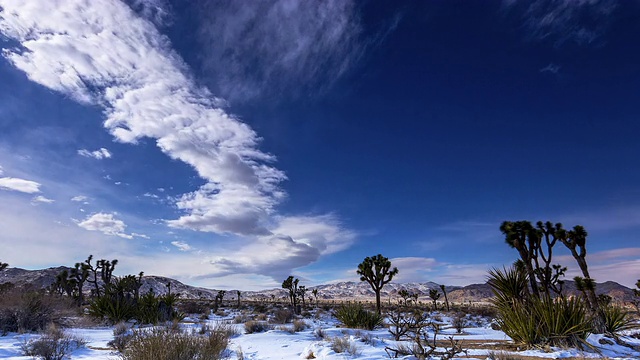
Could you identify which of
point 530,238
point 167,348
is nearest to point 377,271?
point 530,238

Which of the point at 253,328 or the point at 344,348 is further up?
the point at 253,328

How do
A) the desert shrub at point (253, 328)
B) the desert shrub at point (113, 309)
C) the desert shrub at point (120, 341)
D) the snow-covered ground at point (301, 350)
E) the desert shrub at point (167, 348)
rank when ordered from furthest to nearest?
the desert shrub at point (113, 309) → the desert shrub at point (253, 328) → the desert shrub at point (120, 341) → the snow-covered ground at point (301, 350) → the desert shrub at point (167, 348)

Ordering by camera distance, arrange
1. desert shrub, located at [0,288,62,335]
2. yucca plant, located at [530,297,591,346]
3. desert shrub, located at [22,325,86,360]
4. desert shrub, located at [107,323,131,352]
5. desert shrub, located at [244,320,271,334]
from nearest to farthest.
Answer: desert shrub, located at [22,325,86,360]
desert shrub, located at [107,323,131,352]
yucca plant, located at [530,297,591,346]
desert shrub, located at [0,288,62,335]
desert shrub, located at [244,320,271,334]

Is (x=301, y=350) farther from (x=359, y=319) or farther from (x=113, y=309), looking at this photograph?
(x=113, y=309)

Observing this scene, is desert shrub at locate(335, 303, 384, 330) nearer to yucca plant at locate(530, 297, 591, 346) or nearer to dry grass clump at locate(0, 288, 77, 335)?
yucca plant at locate(530, 297, 591, 346)

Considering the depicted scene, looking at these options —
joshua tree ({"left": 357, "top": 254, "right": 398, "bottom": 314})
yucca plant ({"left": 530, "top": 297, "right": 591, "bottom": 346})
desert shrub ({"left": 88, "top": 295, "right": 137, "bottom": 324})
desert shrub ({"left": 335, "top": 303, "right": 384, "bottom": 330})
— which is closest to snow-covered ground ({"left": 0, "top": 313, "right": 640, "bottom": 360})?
yucca plant ({"left": 530, "top": 297, "right": 591, "bottom": 346})

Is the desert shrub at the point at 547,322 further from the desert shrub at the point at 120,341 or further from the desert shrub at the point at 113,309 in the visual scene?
the desert shrub at the point at 113,309

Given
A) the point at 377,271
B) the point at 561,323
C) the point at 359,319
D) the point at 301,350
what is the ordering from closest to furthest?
the point at 561,323, the point at 301,350, the point at 359,319, the point at 377,271

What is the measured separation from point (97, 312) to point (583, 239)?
100 feet

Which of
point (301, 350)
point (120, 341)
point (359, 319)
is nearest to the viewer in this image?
point (120, 341)

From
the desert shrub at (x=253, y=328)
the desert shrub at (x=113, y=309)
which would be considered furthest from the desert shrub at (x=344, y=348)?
the desert shrub at (x=113, y=309)

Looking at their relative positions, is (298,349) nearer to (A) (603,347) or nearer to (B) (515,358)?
(B) (515,358)

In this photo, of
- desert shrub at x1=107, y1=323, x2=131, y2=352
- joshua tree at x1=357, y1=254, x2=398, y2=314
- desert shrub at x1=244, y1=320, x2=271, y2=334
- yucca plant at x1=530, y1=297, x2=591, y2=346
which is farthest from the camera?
joshua tree at x1=357, y1=254, x2=398, y2=314

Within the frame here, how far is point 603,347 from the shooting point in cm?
1088
